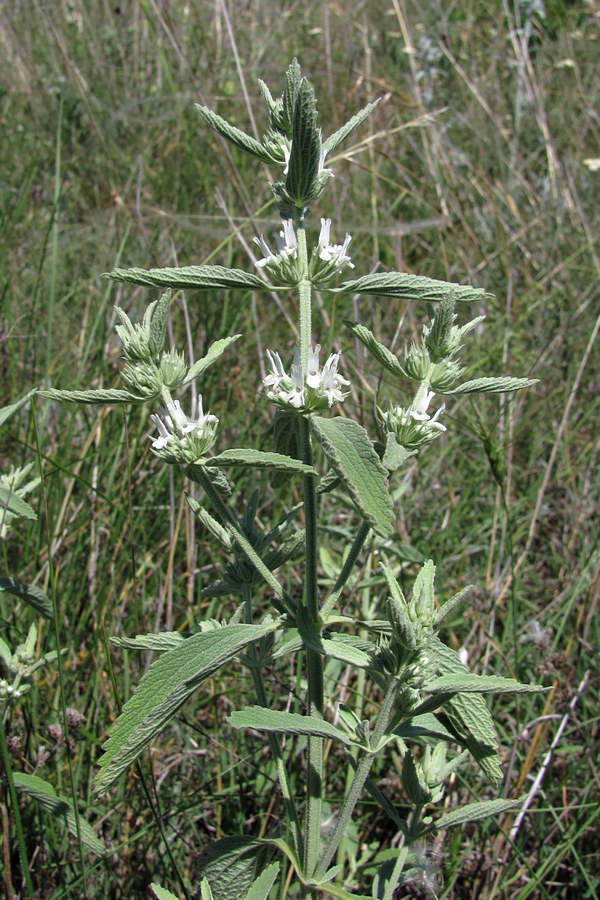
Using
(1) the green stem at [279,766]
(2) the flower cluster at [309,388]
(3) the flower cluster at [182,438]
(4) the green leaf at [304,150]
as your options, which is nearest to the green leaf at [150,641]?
(1) the green stem at [279,766]

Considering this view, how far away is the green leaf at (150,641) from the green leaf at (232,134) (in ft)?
2.12

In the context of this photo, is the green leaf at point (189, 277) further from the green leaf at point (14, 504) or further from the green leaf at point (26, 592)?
the green leaf at point (26, 592)

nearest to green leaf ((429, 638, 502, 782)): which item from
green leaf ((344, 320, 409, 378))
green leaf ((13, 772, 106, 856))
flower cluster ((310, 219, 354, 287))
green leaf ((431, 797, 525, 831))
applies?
green leaf ((431, 797, 525, 831))

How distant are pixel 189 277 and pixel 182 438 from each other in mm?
193

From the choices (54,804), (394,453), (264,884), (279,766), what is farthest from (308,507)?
(54,804)

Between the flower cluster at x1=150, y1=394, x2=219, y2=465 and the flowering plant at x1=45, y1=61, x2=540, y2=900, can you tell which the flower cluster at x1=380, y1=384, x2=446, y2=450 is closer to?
the flowering plant at x1=45, y1=61, x2=540, y2=900

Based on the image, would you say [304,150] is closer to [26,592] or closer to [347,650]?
[347,650]

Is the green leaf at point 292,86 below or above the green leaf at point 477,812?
above

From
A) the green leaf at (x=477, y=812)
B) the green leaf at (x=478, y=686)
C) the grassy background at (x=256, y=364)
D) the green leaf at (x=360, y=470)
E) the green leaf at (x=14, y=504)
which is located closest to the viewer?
the green leaf at (x=360, y=470)

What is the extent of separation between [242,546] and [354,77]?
11.4 feet

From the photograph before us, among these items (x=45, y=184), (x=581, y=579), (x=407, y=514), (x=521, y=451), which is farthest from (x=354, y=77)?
(x=581, y=579)

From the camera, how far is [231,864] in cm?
116

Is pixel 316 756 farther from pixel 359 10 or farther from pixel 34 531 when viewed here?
pixel 359 10

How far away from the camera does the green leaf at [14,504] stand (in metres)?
1.30
